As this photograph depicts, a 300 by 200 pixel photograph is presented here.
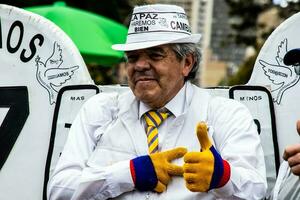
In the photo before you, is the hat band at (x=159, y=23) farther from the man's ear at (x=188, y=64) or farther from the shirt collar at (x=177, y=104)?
the shirt collar at (x=177, y=104)

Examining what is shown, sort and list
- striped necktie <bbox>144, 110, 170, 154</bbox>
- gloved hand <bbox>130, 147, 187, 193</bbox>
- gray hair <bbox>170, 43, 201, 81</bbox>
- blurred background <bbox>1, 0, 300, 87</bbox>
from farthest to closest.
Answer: blurred background <bbox>1, 0, 300, 87</bbox>, gray hair <bbox>170, 43, 201, 81</bbox>, striped necktie <bbox>144, 110, 170, 154</bbox>, gloved hand <bbox>130, 147, 187, 193</bbox>

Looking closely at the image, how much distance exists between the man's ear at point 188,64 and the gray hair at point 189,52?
2cm

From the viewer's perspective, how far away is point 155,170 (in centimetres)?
242

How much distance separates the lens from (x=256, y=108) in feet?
9.91

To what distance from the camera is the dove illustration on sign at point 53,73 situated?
3221mm

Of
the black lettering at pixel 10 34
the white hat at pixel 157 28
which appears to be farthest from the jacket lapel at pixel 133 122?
the black lettering at pixel 10 34

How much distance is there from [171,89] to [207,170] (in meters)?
0.52

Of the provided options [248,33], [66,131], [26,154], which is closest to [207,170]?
[66,131]

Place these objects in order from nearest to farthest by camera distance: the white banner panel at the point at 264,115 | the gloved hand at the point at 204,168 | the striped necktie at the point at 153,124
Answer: the gloved hand at the point at 204,168, the striped necktie at the point at 153,124, the white banner panel at the point at 264,115

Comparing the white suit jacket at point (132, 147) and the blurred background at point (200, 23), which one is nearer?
the white suit jacket at point (132, 147)

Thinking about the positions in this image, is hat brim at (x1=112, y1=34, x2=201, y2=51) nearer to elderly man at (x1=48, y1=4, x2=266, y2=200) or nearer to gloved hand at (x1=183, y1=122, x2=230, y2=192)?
elderly man at (x1=48, y1=4, x2=266, y2=200)

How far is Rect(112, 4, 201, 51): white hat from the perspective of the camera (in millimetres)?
2650

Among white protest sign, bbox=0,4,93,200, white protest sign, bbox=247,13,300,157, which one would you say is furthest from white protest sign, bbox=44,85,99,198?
white protest sign, bbox=247,13,300,157

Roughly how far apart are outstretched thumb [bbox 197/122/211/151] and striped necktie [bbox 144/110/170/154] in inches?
11.8
